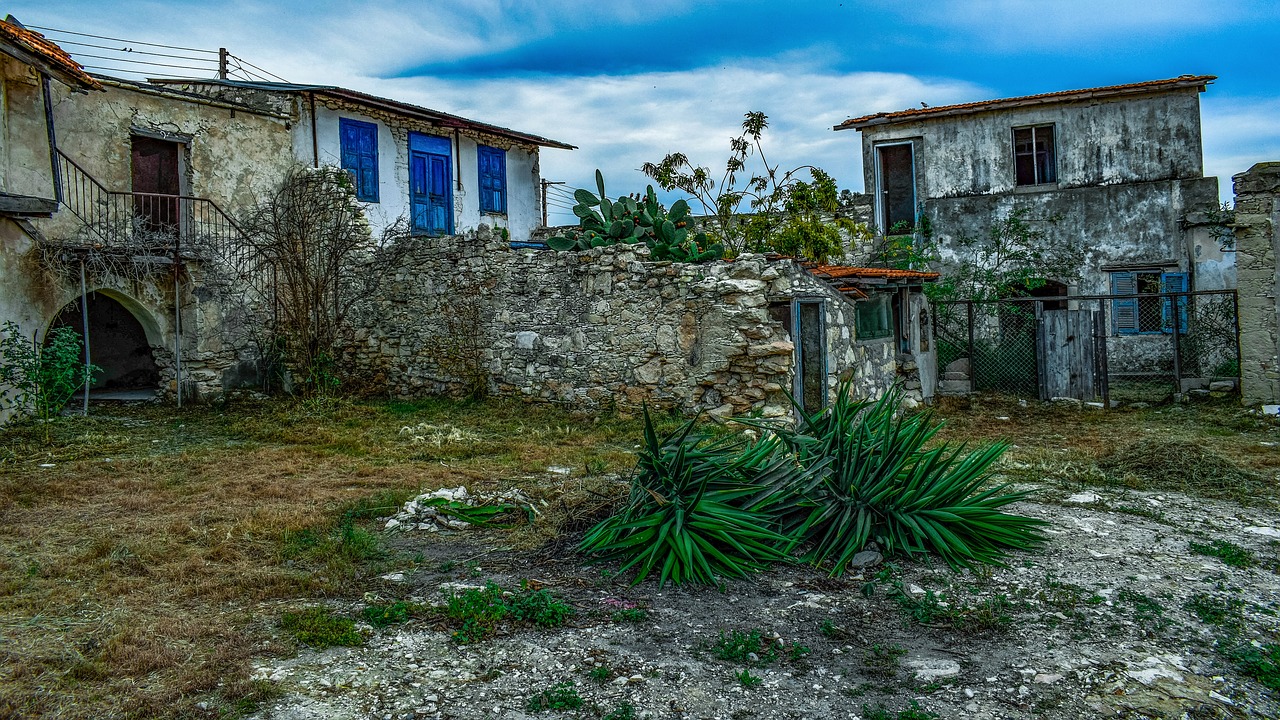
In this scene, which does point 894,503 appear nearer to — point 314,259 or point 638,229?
point 638,229

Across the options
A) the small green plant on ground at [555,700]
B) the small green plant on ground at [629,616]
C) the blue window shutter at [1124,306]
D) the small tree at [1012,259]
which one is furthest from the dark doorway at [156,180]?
the blue window shutter at [1124,306]

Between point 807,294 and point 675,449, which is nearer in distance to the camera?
point 675,449

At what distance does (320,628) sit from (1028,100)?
1644 cm

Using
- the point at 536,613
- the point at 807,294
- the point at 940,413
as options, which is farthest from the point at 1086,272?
the point at 536,613

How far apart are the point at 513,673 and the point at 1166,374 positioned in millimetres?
15516

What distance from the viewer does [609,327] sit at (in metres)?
11.0

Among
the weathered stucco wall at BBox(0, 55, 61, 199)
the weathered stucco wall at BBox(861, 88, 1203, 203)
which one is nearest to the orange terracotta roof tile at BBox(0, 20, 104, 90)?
the weathered stucco wall at BBox(0, 55, 61, 199)

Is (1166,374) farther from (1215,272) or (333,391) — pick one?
(333,391)

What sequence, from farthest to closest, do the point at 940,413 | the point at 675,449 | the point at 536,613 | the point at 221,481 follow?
the point at 940,413
the point at 221,481
the point at 675,449
the point at 536,613

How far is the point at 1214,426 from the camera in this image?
990cm

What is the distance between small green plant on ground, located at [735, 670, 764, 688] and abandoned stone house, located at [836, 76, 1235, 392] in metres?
13.9

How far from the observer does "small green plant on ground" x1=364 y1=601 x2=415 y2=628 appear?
153 inches

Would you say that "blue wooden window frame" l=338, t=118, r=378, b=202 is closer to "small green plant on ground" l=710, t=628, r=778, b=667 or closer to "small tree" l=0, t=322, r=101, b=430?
"small tree" l=0, t=322, r=101, b=430

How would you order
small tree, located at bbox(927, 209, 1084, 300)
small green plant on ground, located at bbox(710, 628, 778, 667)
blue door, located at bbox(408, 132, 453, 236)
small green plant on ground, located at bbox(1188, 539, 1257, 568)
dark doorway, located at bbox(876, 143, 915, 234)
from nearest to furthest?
small green plant on ground, located at bbox(710, 628, 778, 667) → small green plant on ground, located at bbox(1188, 539, 1257, 568) → small tree, located at bbox(927, 209, 1084, 300) → blue door, located at bbox(408, 132, 453, 236) → dark doorway, located at bbox(876, 143, 915, 234)
